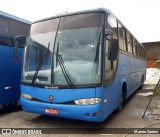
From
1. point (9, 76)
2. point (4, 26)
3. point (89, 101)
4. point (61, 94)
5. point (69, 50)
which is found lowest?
point (89, 101)

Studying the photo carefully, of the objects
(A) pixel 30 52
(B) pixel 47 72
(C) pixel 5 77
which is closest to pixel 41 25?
(A) pixel 30 52

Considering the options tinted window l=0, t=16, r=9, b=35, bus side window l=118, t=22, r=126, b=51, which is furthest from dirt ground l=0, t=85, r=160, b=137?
tinted window l=0, t=16, r=9, b=35

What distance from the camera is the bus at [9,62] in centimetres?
Result: 696

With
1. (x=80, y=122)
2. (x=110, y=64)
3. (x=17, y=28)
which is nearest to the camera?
(x=110, y=64)

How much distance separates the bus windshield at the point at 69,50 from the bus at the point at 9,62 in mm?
1253

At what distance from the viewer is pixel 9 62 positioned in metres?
7.24

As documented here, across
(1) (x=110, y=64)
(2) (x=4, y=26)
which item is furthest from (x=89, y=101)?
(2) (x=4, y=26)

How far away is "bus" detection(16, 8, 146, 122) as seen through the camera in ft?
17.0

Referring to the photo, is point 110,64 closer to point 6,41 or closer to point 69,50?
point 69,50

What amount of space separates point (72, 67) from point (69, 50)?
0.46 meters

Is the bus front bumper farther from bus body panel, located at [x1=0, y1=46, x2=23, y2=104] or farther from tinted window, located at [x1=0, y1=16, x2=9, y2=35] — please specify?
tinted window, located at [x1=0, y1=16, x2=9, y2=35]

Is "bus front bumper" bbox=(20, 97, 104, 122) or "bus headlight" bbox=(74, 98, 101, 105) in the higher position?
"bus headlight" bbox=(74, 98, 101, 105)

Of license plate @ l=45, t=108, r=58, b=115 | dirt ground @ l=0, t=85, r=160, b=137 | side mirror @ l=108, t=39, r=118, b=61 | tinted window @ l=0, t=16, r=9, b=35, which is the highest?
tinted window @ l=0, t=16, r=9, b=35

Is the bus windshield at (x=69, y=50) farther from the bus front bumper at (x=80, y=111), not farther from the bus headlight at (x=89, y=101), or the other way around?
the bus front bumper at (x=80, y=111)
